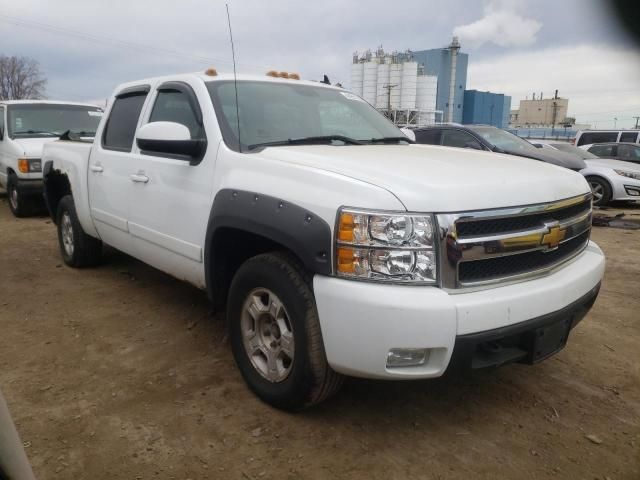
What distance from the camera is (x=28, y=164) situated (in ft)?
26.6

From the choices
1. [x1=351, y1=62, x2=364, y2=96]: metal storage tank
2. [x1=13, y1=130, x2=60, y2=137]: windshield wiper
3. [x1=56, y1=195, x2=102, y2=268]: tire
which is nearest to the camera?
[x1=56, y1=195, x2=102, y2=268]: tire

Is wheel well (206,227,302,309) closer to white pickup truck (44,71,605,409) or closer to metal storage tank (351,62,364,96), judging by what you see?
white pickup truck (44,71,605,409)

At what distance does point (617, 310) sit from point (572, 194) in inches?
83.2

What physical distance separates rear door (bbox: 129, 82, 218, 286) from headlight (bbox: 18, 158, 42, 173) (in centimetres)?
516

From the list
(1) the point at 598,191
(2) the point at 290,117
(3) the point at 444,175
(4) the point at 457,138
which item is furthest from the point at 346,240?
(1) the point at 598,191

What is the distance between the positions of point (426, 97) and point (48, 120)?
3970 cm

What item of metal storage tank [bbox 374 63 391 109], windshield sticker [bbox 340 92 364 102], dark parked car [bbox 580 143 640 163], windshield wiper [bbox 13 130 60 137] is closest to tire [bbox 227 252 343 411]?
windshield sticker [bbox 340 92 364 102]

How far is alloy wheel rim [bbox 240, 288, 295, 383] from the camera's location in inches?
104

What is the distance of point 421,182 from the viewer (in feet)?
7.64

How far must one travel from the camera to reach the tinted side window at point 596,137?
1497 centimetres

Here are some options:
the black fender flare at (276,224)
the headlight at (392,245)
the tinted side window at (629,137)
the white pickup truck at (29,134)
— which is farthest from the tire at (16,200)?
the tinted side window at (629,137)

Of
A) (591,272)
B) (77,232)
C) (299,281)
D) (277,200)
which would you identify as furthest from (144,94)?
(591,272)

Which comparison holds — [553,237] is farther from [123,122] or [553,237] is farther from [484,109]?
[484,109]

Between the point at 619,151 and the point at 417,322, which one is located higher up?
the point at 417,322
